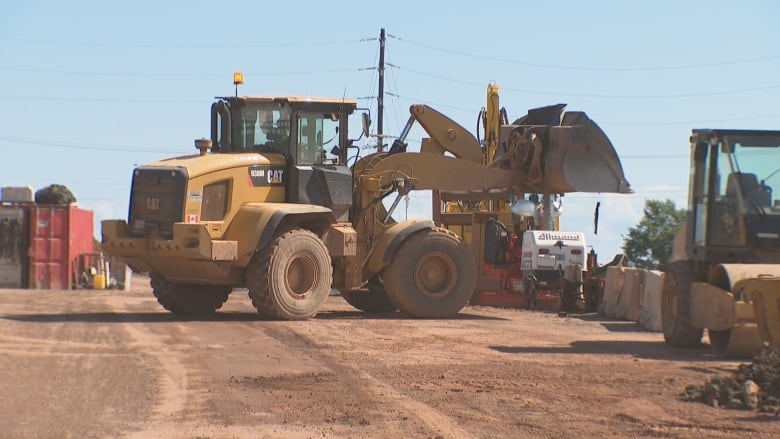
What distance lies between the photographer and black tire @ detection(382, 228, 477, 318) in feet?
67.5

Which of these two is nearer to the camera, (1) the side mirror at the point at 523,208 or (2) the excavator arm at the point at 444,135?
Result: (2) the excavator arm at the point at 444,135

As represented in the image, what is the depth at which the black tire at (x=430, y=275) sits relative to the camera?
20578mm

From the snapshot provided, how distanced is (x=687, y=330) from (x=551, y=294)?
10.3m

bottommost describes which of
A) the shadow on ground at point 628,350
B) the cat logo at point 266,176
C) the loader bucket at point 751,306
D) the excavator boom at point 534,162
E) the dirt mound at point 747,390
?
the shadow on ground at point 628,350

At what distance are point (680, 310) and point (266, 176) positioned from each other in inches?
270

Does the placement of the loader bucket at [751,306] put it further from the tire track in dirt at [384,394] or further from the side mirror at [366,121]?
→ the side mirror at [366,121]

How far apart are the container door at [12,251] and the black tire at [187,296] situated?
1611 centimetres

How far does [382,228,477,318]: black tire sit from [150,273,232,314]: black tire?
9.18 ft

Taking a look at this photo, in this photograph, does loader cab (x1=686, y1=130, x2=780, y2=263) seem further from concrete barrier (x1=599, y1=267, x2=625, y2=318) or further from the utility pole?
the utility pole

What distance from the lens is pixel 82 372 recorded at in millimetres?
12055

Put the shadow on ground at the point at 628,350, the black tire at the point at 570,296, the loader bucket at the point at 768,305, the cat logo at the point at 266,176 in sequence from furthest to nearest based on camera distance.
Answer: the black tire at the point at 570,296
the cat logo at the point at 266,176
the shadow on ground at the point at 628,350
the loader bucket at the point at 768,305

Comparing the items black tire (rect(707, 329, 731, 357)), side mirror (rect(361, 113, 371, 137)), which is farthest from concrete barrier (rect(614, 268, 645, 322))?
black tire (rect(707, 329, 731, 357))

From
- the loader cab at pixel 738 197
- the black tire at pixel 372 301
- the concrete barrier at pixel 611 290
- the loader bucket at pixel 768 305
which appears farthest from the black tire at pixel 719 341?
the black tire at pixel 372 301

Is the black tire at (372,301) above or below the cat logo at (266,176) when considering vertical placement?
below
